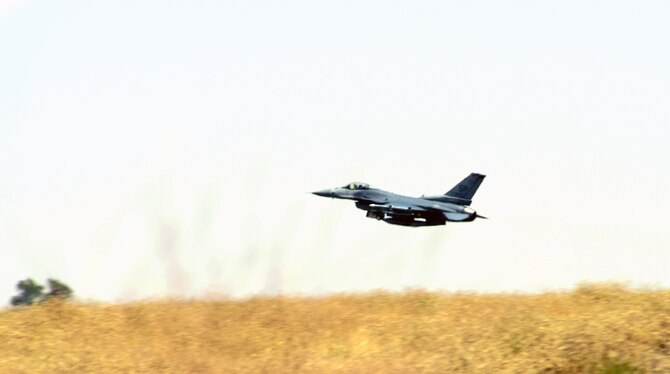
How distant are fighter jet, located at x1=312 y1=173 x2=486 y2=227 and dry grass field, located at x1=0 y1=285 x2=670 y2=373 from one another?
29.4ft

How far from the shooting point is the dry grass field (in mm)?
24500

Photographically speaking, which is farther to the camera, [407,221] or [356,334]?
[407,221]

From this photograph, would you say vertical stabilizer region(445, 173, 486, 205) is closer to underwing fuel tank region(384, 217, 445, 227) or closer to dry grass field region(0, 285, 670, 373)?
underwing fuel tank region(384, 217, 445, 227)

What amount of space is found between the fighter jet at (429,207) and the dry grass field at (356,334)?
29.4 feet

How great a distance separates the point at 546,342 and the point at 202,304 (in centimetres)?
1157

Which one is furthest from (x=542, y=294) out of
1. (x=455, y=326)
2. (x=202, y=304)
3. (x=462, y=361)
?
(x=202, y=304)

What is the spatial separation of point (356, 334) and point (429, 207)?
556 inches

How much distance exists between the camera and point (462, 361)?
24.7 meters

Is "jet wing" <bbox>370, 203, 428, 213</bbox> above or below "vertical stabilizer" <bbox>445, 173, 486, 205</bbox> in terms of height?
below

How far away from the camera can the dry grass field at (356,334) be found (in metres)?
24.5

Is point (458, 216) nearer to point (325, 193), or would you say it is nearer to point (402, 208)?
point (402, 208)

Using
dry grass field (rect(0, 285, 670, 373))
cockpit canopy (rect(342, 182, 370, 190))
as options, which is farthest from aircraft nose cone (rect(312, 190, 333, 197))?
dry grass field (rect(0, 285, 670, 373))

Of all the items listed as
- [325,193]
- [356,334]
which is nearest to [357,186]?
[325,193]

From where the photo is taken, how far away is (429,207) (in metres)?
40.9
